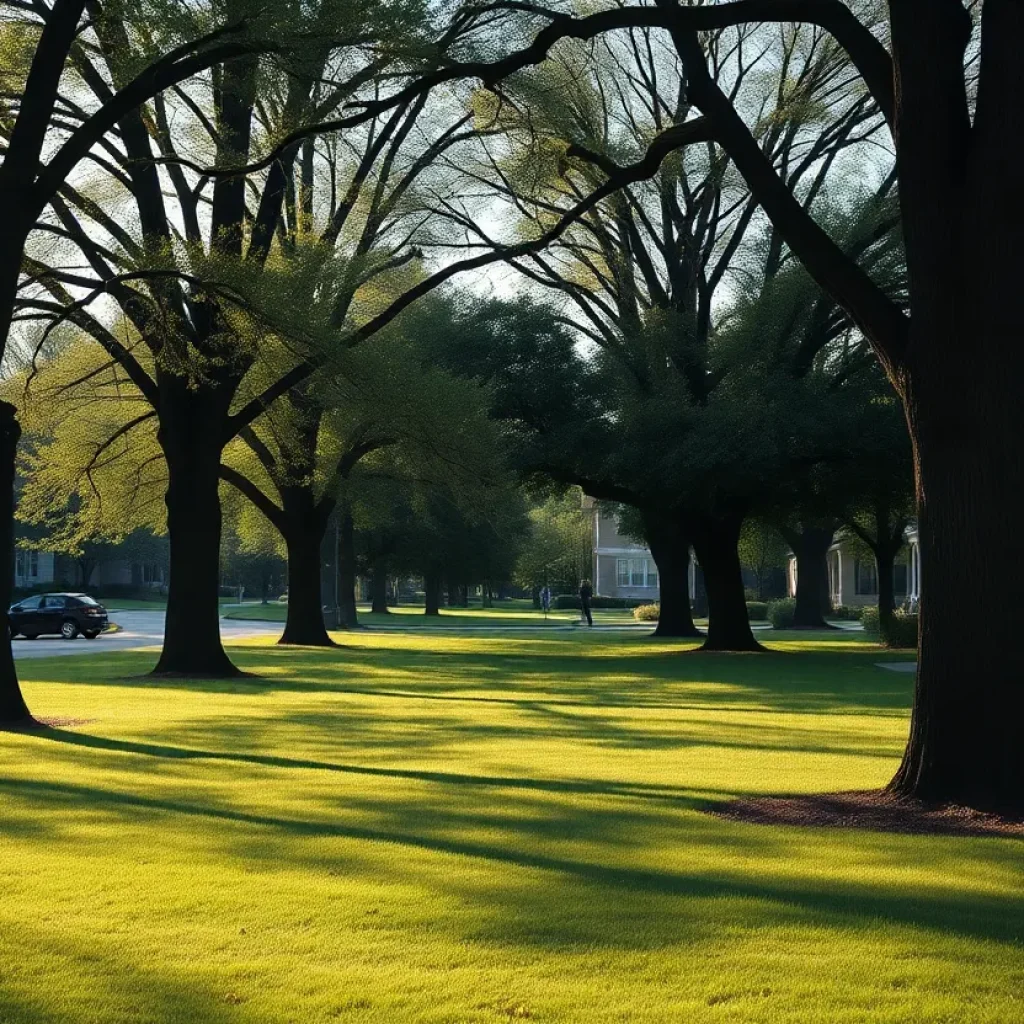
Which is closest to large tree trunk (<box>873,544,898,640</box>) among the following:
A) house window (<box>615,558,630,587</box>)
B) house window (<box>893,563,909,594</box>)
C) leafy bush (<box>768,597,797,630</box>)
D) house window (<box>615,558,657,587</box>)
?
leafy bush (<box>768,597,797,630</box>)

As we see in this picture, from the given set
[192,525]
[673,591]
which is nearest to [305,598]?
[673,591]

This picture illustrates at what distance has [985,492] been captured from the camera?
353 inches

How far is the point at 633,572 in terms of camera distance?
96.6m

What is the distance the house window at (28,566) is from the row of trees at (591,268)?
136 ft

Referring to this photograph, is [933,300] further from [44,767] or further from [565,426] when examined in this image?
[565,426]

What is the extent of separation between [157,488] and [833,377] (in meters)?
15.4

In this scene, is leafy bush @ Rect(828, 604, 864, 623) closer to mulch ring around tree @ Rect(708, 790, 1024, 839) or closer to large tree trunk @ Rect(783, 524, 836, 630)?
large tree trunk @ Rect(783, 524, 836, 630)

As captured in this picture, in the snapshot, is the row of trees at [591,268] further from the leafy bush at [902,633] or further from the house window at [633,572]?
the house window at [633,572]

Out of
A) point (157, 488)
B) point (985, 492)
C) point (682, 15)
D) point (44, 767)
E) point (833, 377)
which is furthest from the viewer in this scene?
point (157, 488)

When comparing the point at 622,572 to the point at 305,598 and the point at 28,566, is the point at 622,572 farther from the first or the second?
the point at 305,598

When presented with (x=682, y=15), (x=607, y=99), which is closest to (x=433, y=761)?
(x=682, y=15)

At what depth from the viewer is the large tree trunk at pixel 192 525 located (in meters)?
24.8

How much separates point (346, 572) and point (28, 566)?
121ft

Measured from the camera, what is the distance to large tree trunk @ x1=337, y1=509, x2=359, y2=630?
169 ft
